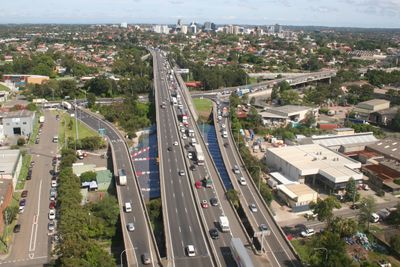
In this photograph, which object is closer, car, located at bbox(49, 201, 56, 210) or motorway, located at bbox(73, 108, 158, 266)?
motorway, located at bbox(73, 108, 158, 266)

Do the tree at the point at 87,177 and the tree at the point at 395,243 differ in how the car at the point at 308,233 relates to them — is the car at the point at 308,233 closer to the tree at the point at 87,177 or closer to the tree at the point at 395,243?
the tree at the point at 395,243

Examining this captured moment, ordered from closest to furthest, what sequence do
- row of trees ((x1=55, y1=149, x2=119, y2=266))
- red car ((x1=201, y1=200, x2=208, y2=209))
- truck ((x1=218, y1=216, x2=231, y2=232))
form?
row of trees ((x1=55, y1=149, x2=119, y2=266)), truck ((x1=218, y1=216, x2=231, y2=232)), red car ((x1=201, y1=200, x2=208, y2=209))

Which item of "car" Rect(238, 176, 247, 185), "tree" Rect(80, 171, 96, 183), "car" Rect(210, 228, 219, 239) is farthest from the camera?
"tree" Rect(80, 171, 96, 183)

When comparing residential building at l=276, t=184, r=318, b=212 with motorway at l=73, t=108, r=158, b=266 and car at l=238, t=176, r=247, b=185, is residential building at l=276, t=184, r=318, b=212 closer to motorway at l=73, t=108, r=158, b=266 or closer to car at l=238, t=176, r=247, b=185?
car at l=238, t=176, r=247, b=185

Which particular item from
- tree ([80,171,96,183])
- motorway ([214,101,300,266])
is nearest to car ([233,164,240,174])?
motorway ([214,101,300,266])

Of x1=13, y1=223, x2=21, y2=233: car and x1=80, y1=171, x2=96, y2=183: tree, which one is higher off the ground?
x1=80, y1=171, x2=96, y2=183: tree
